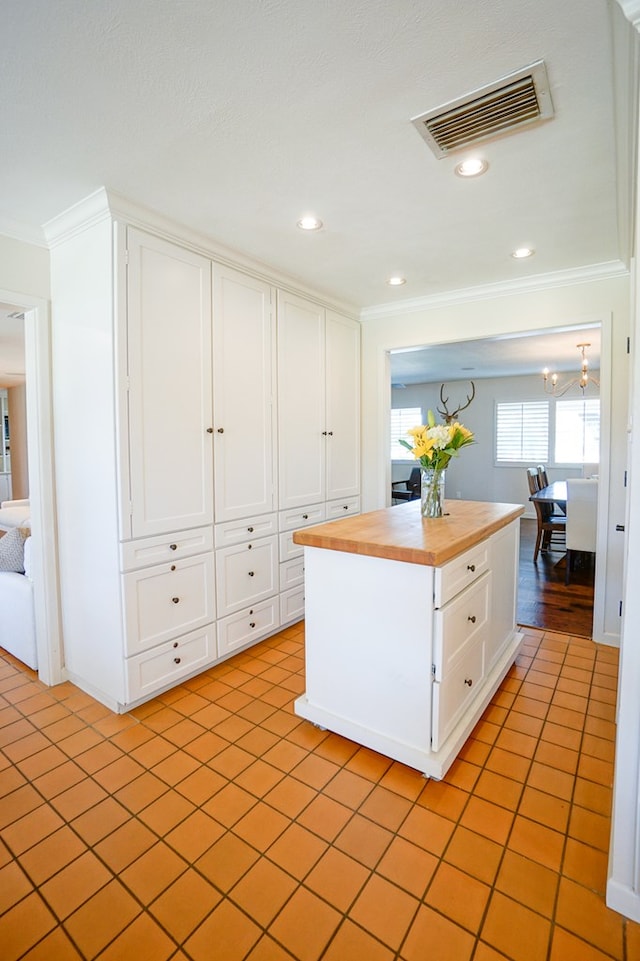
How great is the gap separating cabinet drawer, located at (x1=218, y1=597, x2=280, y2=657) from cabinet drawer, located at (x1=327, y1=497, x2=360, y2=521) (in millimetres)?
824

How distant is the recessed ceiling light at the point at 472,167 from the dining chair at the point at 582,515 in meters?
3.06

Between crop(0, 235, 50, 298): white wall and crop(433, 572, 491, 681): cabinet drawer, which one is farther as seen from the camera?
crop(0, 235, 50, 298): white wall

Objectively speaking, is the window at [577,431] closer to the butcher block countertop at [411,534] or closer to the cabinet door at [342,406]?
the cabinet door at [342,406]

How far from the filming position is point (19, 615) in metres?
2.67

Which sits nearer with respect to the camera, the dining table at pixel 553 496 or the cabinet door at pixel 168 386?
the cabinet door at pixel 168 386

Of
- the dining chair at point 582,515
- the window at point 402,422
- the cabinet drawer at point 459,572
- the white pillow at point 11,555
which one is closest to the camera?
the cabinet drawer at point 459,572

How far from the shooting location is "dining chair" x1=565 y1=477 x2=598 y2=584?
401cm

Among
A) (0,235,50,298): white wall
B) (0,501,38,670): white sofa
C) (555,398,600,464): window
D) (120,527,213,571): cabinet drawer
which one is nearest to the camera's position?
(120,527,213,571): cabinet drawer

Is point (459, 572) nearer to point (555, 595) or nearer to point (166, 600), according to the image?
point (166, 600)

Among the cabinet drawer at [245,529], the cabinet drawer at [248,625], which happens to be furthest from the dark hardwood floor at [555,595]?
the cabinet drawer at [245,529]

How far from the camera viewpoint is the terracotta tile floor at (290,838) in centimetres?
121

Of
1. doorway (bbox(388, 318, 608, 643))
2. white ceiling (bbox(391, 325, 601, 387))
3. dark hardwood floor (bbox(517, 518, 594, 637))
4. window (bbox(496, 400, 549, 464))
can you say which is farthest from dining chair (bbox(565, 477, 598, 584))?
window (bbox(496, 400, 549, 464))

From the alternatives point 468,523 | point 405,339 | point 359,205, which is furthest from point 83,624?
point 405,339

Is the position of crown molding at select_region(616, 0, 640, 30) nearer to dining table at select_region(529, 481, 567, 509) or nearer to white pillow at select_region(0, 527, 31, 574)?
white pillow at select_region(0, 527, 31, 574)
